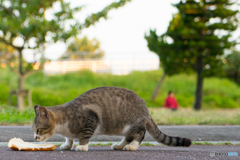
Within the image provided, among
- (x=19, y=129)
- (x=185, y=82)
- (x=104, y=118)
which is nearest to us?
(x=104, y=118)

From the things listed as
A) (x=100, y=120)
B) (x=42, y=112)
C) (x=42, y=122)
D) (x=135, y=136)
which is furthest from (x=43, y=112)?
(x=135, y=136)

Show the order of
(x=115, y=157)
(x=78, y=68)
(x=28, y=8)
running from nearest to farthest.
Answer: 1. (x=115, y=157)
2. (x=28, y=8)
3. (x=78, y=68)

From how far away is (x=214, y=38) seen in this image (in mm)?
10141

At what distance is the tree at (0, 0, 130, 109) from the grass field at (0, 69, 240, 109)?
117 inches

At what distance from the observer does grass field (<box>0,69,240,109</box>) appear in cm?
1245

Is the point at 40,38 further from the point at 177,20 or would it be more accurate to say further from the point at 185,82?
the point at 185,82

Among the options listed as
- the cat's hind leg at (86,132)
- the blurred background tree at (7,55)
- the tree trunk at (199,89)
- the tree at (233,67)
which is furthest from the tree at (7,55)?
the tree at (233,67)

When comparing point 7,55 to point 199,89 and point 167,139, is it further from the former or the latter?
point 167,139

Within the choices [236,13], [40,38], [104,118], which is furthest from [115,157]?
[236,13]

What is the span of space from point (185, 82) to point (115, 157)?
12.9m

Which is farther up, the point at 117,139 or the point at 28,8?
the point at 28,8

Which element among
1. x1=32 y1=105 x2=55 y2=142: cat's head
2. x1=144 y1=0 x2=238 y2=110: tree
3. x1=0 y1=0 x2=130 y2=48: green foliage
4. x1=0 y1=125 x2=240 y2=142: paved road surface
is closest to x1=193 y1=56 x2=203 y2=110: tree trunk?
x1=144 y1=0 x2=238 y2=110: tree

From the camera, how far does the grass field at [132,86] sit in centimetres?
1245

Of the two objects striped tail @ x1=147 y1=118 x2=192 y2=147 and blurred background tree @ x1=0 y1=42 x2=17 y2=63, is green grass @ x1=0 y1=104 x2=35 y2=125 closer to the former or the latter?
striped tail @ x1=147 y1=118 x2=192 y2=147
